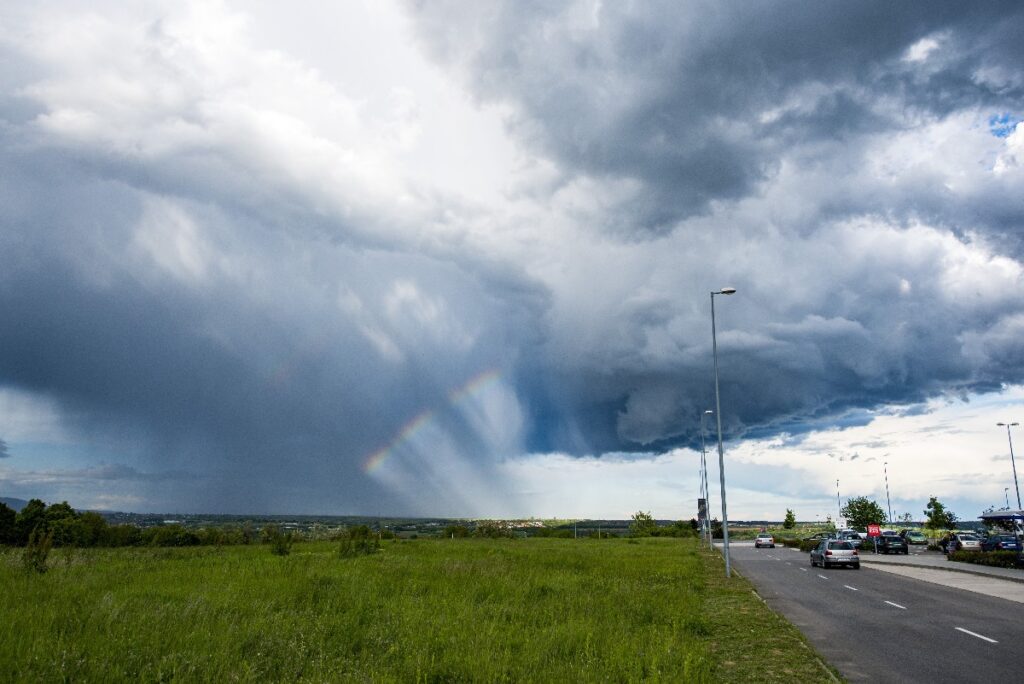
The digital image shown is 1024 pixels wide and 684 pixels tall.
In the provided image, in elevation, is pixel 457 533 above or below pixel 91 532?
below

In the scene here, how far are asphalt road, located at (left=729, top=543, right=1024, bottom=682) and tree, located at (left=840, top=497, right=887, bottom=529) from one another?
9745 centimetres

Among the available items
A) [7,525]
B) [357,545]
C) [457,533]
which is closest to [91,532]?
[7,525]

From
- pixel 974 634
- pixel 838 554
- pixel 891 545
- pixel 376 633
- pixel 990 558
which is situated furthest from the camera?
pixel 891 545

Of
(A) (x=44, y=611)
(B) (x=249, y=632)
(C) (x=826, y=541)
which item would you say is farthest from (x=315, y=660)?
(C) (x=826, y=541)

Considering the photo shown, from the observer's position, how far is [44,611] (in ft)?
35.0

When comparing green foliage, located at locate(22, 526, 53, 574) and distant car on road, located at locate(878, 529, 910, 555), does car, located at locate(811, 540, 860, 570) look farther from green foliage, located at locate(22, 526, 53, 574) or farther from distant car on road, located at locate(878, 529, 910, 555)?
green foliage, located at locate(22, 526, 53, 574)

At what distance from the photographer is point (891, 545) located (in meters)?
54.3

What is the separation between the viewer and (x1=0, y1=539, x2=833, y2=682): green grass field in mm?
8648

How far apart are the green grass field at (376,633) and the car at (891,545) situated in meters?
43.8

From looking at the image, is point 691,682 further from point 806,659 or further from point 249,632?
point 249,632

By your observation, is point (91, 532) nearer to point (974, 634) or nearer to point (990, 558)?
point (974, 634)

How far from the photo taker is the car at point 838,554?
36.5 metres

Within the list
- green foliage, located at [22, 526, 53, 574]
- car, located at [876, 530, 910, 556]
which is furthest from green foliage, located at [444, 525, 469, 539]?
green foliage, located at [22, 526, 53, 574]

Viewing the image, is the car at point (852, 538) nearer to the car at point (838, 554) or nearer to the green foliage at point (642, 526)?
the car at point (838, 554)
